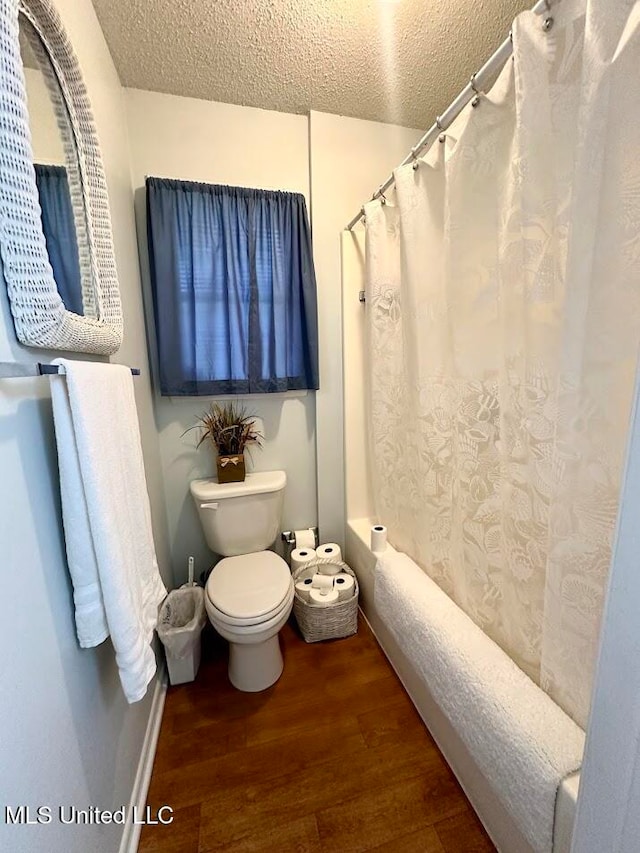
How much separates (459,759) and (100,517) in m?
1.33

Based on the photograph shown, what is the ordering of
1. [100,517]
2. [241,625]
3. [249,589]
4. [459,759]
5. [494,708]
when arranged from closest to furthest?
[100,517] < [494,708] < [459,759] < [241,625] < [249,589]

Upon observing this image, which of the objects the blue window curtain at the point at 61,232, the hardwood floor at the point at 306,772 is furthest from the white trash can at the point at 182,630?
the blue window curtain at the point at 61,232

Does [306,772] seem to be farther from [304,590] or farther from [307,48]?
[307,48]

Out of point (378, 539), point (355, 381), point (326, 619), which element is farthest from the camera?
point (355, 381)

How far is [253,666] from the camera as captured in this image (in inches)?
56.5

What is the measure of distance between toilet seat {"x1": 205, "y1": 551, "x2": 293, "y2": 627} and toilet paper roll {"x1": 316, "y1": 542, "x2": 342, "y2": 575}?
0.98 feet

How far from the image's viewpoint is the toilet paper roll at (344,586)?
169 centimetres

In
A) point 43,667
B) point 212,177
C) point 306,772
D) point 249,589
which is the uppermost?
point 212,177

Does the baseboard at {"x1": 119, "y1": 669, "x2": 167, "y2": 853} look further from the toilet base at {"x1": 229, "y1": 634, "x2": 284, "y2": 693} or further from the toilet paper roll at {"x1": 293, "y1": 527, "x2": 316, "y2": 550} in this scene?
the toilet paper roll at {"x1": 293, "y1": 527, "x2": 316, "y2": 550}

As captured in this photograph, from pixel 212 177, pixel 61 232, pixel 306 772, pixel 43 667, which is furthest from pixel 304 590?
pixel 212 177

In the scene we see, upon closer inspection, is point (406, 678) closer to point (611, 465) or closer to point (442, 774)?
point (442, 774)

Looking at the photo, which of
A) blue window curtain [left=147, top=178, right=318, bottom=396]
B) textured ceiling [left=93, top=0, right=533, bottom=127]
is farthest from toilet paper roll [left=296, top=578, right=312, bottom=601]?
textured ceiling [left=93, top=0, right=533, bottom=127]

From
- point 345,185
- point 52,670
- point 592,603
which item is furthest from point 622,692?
point 345,185

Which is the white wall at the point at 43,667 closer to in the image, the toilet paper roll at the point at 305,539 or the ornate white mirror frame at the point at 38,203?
the ornate white mirror frame at the point at 38,203
